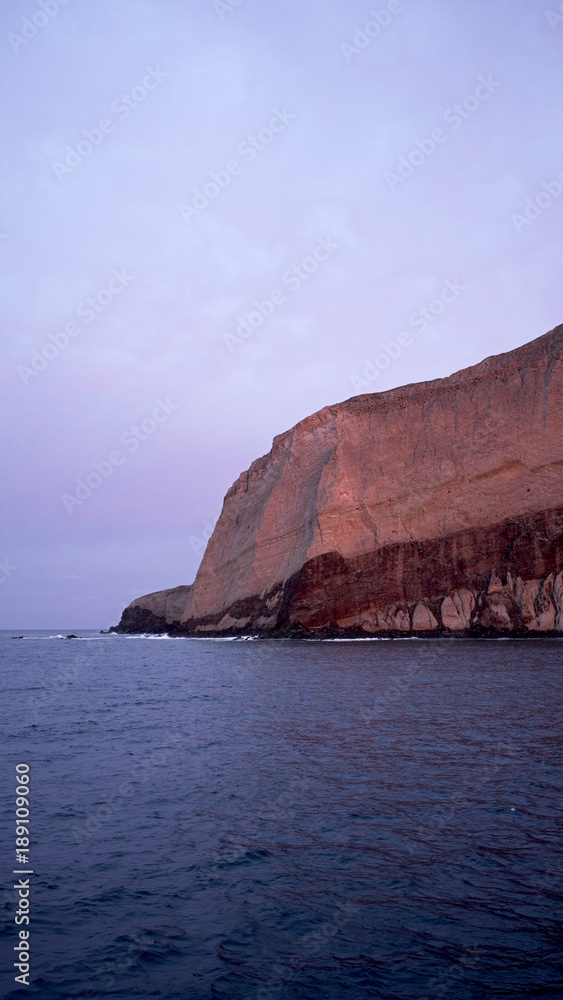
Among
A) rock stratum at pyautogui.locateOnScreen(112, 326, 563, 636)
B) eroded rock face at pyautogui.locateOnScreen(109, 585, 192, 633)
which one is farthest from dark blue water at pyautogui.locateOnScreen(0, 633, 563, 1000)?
eroded rock face at pyautogui.locateOnScreen(109, 585, 192, 633)

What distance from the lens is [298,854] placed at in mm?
7797

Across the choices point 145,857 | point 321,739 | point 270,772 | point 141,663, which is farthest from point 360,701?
point 141,663

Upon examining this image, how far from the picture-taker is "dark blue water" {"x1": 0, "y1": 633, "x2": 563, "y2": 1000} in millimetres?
5457

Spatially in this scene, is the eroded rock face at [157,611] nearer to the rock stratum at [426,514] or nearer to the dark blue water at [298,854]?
the rock stratum at [426,514]

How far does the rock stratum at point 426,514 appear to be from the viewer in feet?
155

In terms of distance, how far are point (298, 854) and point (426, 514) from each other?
4708 centimetres

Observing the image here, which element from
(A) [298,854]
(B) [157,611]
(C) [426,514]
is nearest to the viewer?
(A) [298,854]

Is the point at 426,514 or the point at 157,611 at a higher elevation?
the point at 426,514

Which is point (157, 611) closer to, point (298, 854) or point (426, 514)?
point (426, 514)

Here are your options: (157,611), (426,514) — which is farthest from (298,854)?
(157,611)

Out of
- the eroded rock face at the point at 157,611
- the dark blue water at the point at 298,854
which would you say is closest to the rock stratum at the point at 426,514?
the eroded rock face at the point at 157,611

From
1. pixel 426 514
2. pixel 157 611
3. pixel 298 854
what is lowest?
pixel 298 854

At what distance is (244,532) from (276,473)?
780 cm

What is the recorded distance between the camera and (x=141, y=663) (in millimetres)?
40969
